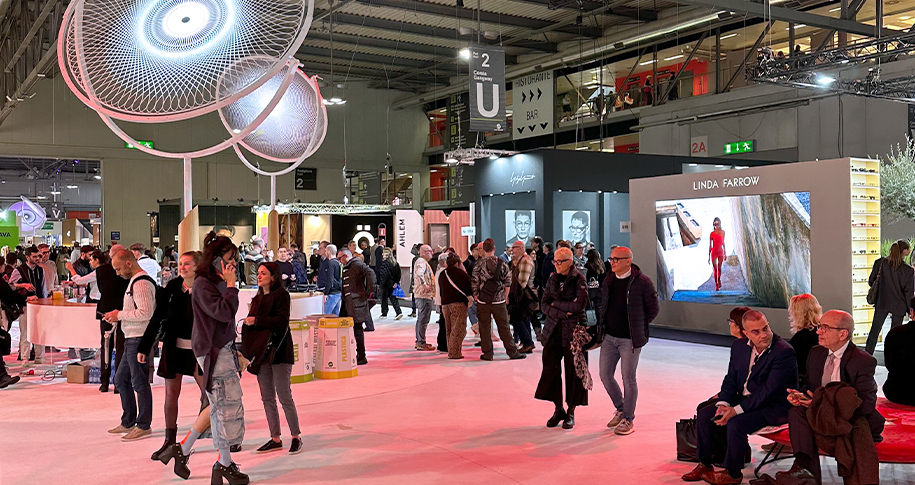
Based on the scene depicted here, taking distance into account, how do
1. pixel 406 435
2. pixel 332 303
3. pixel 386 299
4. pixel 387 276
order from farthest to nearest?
pixel 386 299, pixel 387 276, pixel 332 303, pixel 406 435

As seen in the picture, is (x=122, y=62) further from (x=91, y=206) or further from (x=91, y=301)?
(x=91, y=206)

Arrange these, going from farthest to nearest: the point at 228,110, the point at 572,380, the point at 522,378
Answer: the point at 522,378
the point at 228,110
the point at 572,380

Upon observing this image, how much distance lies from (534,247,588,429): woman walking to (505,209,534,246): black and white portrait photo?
11567 mm

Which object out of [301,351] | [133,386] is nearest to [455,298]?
[301,351]

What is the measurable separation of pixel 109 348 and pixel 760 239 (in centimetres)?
800

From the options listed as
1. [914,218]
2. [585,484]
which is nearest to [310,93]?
[585,484]

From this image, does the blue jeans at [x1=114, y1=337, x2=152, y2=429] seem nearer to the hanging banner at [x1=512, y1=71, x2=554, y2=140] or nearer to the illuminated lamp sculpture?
the illuminated lamp sculpture

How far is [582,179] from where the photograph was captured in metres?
16.2

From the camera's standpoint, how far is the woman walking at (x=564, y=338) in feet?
20.1

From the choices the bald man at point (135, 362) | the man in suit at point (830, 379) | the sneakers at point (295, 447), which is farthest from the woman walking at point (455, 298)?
the man in suit at point (830, 379)

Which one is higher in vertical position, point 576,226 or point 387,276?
point 576,226

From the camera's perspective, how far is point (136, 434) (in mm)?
5953

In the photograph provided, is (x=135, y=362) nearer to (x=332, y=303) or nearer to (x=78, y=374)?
(x=78, y=374)

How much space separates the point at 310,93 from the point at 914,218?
1315cm
